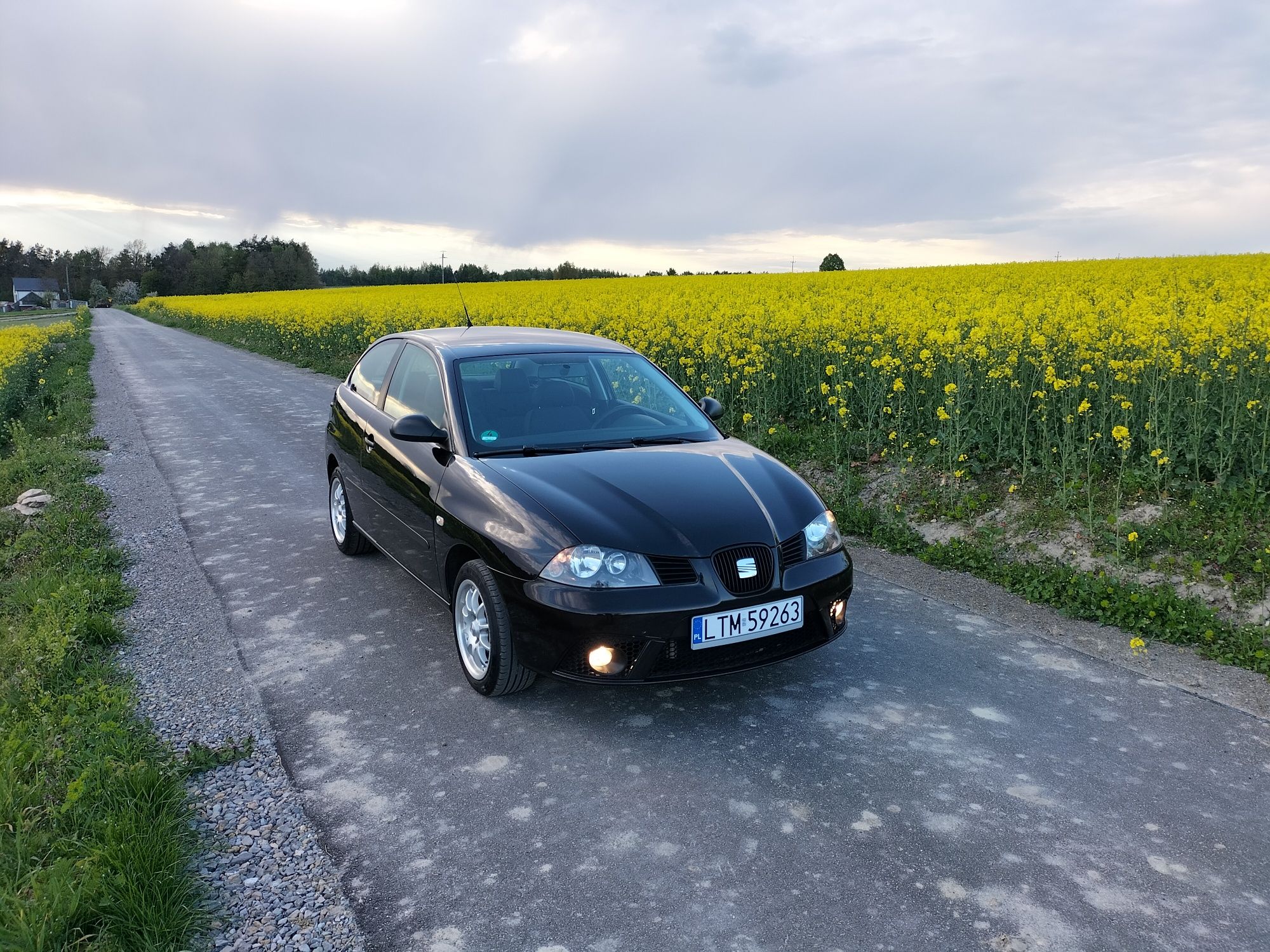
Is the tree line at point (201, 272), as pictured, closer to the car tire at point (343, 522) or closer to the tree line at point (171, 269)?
the tree line at point (171, 269)

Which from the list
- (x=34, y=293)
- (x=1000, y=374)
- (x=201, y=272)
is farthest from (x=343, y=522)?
(x=34, y=293)

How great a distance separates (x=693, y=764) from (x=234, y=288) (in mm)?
110046

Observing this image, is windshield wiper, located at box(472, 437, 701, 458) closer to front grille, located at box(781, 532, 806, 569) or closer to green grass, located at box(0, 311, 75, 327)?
front grille, located at box(781, 532, 806, 569)

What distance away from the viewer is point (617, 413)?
4.71m

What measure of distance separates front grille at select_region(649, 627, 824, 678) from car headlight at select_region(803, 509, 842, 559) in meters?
0.31

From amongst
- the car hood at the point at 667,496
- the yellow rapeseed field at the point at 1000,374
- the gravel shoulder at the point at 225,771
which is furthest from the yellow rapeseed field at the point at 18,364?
the car hood at the point at 667,496

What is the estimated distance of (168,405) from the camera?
13938 millimetres

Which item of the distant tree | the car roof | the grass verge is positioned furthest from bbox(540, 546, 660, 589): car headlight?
the distant tree

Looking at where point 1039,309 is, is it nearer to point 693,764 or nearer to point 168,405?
point 693,764

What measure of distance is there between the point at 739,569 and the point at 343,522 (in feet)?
11.2

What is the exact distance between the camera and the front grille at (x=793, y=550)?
143 inches

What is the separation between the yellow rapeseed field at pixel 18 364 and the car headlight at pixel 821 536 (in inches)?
589

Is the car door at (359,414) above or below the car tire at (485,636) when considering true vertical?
above

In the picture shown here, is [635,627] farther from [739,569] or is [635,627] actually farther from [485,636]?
[485,636]
